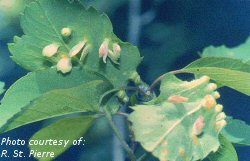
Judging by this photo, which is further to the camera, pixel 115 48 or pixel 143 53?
pixel 143 53

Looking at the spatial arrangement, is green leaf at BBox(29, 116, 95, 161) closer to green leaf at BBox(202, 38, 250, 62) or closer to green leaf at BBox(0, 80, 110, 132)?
green leaf at BBox(0, 80, 110, 132)

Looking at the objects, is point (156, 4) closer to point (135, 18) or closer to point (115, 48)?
point (135, 18)

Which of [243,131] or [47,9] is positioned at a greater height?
[47,9]

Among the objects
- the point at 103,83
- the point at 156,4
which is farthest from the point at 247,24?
the point at 103,83

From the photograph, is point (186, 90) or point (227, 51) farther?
point (227, 51)

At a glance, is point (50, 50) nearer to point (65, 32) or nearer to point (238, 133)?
point (65, 32)

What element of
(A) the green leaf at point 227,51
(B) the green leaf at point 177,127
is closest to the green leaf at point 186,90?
(B) the green leaf at point 177,127

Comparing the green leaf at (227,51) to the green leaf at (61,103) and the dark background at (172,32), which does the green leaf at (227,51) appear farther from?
the green leaf at (61,103)

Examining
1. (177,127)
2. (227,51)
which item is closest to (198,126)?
(177,127)
